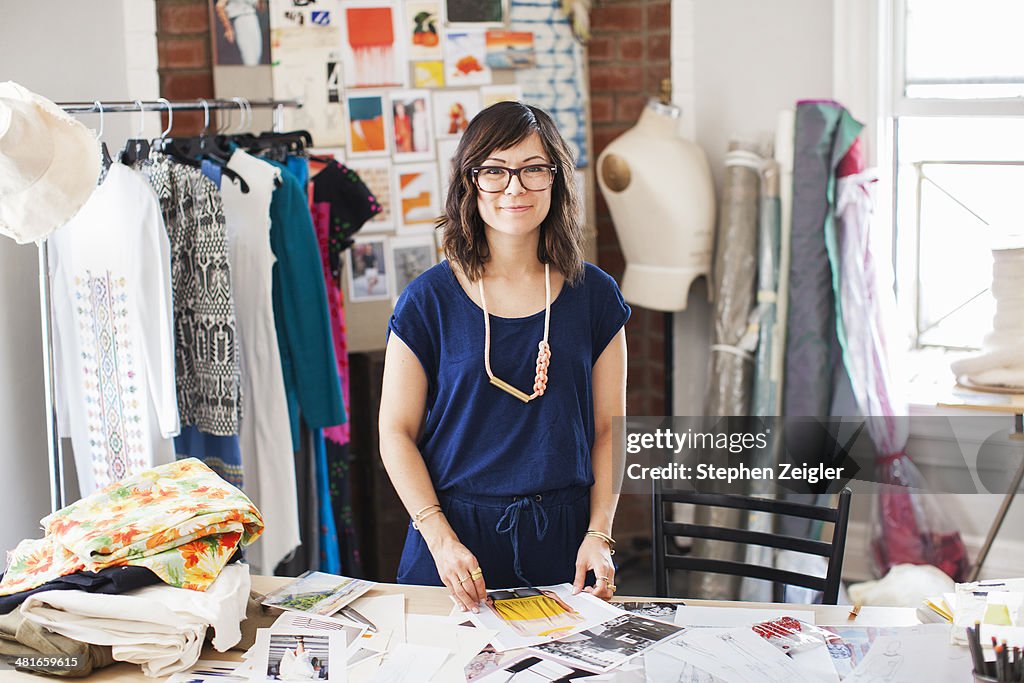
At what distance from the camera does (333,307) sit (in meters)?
2.99

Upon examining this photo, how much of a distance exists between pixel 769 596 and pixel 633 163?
4.70 feet

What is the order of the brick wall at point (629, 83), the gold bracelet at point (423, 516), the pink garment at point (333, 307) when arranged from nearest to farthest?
the gold bracelet at point (423, 516) < the pink garment at point (333, 307) < the brick wall at point (629, 83)

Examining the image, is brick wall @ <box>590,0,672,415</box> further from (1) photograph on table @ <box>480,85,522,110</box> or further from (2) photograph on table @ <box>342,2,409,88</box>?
(2) photograph on table @ <box>342,2,409,88</box>

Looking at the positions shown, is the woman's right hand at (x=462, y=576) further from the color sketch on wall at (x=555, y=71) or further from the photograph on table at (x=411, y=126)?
the color sketch on wall at (x=555, y=71)

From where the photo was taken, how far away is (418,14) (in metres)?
3.48

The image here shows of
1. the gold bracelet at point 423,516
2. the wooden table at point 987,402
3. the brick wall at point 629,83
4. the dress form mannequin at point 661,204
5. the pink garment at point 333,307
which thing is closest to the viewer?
the gold bracelet at point 423,516

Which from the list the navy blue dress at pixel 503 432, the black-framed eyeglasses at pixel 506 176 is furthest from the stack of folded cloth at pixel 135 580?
the black-framed eyeglasses at pixel 506 176

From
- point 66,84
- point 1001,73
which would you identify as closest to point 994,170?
point 1001,73

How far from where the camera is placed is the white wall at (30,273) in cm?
258

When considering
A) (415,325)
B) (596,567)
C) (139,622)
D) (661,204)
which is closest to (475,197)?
(415,325)

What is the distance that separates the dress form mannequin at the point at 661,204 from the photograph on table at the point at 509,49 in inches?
18.0

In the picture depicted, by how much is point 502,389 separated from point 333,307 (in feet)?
3.85

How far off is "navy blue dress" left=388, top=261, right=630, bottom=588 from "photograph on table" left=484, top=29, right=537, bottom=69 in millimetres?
1769

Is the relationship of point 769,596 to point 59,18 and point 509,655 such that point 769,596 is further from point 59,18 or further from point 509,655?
point 59,18
